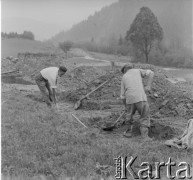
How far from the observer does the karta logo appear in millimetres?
3623

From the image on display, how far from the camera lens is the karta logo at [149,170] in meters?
3.62

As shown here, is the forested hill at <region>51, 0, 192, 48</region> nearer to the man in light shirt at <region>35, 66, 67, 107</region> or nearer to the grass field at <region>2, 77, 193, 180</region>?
the man in light shirt at <region>35, 66, 67, 107</region>

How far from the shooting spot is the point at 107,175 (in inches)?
146

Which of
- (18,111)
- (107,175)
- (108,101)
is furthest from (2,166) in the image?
(108,101)

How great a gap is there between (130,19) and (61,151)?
3510 mm

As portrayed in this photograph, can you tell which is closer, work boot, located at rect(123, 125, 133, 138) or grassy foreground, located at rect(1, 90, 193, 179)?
grassy foreground, located at rect(1, 90, 193, 179)

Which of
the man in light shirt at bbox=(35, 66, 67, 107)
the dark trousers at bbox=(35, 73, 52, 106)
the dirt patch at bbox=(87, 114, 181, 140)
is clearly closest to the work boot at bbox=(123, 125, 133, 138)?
the dirt patch at bbox=(87, 114, 181, 140)

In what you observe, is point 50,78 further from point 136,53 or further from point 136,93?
point 136,53

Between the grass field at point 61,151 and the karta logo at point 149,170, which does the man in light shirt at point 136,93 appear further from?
the karta logo at point 149,170

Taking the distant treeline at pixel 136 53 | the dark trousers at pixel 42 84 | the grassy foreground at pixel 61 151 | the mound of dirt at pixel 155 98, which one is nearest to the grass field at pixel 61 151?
the grassy foreground at pixel 61 151

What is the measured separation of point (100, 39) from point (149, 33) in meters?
2.98

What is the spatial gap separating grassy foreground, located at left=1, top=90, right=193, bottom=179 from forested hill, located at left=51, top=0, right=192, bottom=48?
1.85 meters

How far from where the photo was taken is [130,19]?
7.04 meters

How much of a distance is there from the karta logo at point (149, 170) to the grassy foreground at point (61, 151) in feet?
0.38
